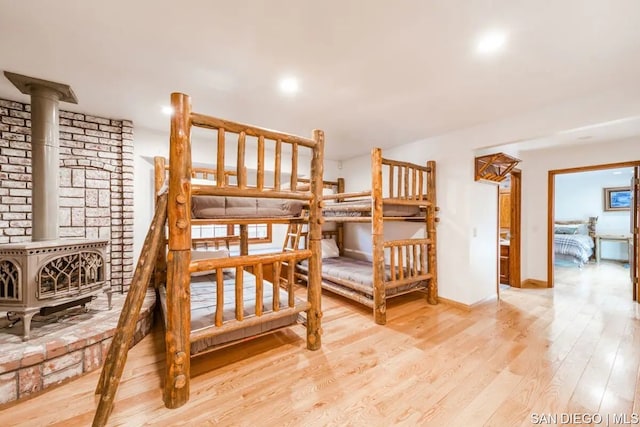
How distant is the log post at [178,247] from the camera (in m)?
1.60

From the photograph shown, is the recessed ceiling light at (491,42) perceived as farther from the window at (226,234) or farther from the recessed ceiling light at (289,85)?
the window at (226,234)

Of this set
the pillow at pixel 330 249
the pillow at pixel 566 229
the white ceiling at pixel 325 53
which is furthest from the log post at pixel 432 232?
the pillow at pixel 566 229

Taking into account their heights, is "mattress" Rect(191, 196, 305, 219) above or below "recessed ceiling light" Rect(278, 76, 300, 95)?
below

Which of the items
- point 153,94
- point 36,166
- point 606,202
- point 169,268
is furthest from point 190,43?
point 606,202

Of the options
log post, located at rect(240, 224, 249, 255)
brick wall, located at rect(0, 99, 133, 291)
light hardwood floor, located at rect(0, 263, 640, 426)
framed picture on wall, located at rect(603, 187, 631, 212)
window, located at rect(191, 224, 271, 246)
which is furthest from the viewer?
framed picture on wall, located at rect(603, 187, 631, 212)

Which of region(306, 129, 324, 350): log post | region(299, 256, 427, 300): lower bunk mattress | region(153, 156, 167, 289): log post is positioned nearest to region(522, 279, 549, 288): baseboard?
region(299, 256, 427, 300): lower bunk mattress

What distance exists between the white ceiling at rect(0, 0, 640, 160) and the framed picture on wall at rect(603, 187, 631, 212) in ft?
22.1

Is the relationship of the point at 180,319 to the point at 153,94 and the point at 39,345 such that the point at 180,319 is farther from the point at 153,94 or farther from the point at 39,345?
the point at 153,94

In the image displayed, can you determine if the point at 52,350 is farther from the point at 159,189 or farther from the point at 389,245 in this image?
the point at 389,245

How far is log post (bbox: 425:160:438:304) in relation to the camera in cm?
356

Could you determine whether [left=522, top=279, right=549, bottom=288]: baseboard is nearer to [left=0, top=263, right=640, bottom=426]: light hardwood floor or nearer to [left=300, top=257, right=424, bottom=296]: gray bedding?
[left=0, top=263, right=640, bottom=426]: light hardwood floor

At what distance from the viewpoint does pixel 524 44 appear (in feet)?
5.66

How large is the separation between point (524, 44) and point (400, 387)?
8.17 feet

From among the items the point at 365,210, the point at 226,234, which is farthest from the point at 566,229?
the point at 226,234
